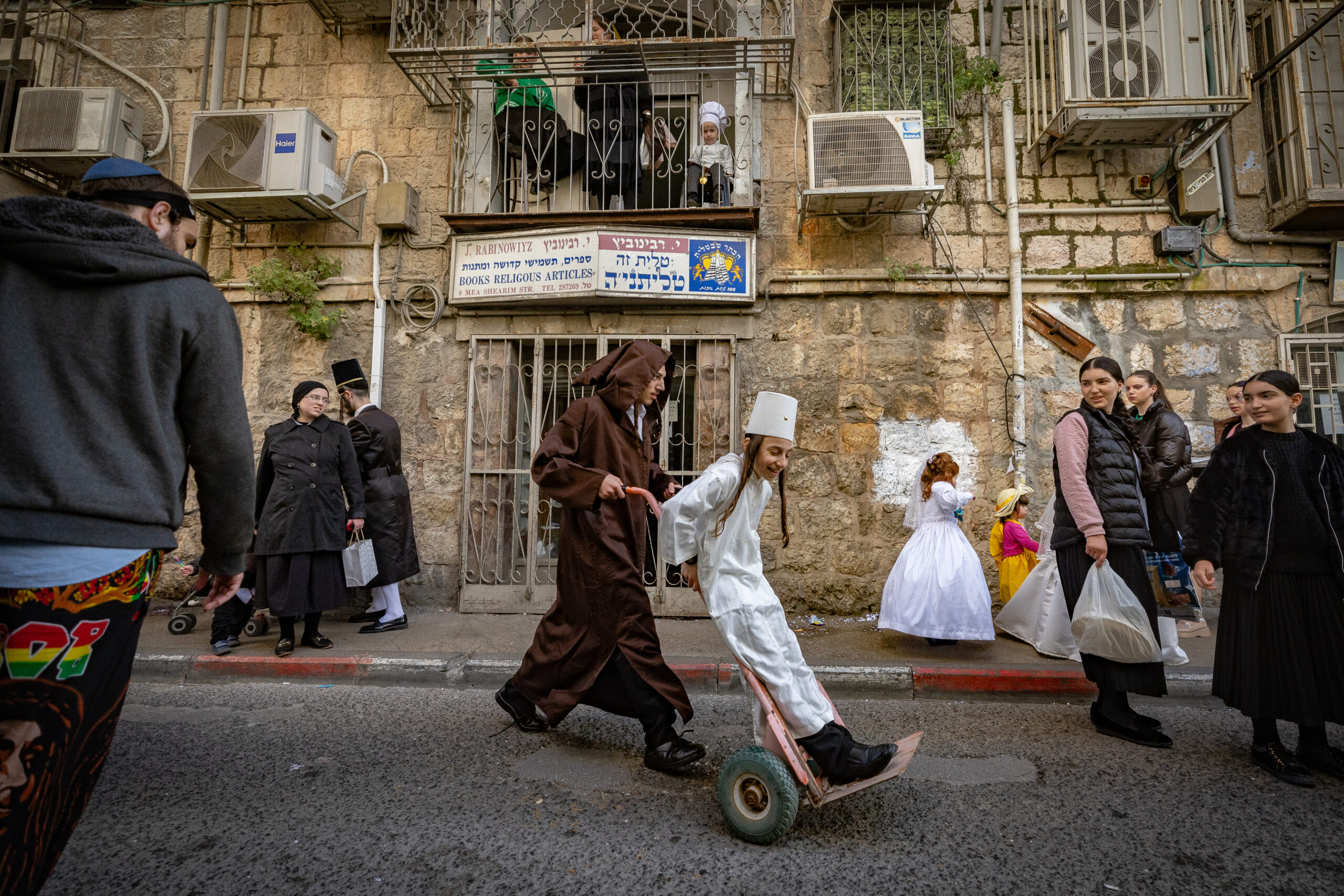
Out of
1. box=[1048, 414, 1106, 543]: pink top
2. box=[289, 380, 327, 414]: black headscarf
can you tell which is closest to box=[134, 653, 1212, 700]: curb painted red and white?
box=[1048, 414, 1106, 543]: pink top

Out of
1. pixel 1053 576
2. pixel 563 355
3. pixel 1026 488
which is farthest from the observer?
pixel 563 355

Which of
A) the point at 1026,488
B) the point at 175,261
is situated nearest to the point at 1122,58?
the point at 1026,488

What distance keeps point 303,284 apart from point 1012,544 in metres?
6.99

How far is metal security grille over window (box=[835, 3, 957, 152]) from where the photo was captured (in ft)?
23.5

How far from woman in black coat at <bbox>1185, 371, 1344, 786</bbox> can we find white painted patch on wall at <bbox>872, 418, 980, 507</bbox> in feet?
10.6

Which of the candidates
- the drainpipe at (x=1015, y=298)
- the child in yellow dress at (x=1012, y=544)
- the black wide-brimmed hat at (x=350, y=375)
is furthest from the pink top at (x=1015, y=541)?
the black wide-brimmed hat at (x=350, y=375)

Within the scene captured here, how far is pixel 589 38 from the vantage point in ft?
24.3

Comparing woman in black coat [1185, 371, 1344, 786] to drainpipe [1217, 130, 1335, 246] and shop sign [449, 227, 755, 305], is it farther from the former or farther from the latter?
drainpipe [1217, 130, 1335, 246]

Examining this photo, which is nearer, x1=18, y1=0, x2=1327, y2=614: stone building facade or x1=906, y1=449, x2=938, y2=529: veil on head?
x1=906, y1=449, x2=938, y2=529: veil on head

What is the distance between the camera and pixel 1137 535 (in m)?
3.79

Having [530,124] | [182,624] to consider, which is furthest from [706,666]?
[530,124]

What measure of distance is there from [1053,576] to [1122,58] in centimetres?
495

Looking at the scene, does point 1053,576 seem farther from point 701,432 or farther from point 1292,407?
point 701,432

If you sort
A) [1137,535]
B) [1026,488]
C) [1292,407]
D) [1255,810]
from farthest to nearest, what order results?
[1026,488] → [1137,535] → [1292,407] → [1255,810]
